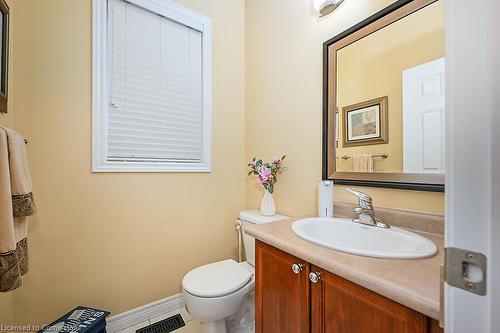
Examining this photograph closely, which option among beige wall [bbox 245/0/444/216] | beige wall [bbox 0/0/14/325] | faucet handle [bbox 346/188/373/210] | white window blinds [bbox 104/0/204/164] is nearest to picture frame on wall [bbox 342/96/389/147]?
beige wall [bbox 245/0/444/216]

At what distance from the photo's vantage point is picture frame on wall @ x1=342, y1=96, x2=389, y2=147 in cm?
112

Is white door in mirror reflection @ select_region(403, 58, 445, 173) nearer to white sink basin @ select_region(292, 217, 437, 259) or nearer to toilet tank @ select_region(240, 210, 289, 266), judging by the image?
white sink basin @ select_region(292, 217, 437, 259)

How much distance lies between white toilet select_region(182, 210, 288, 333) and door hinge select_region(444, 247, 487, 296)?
3.65ft

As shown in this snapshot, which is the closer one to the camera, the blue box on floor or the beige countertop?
the beige countertop

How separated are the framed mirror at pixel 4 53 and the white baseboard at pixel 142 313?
1.38 m

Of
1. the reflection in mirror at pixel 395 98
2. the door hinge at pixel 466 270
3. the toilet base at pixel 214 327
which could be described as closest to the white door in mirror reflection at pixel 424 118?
the reflection in mirror at pixel 395 98

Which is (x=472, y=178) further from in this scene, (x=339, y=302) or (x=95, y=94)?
(x=95, y=94)

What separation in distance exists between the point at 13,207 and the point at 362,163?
1.60m

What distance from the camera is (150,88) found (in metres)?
1.62

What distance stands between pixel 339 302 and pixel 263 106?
1.46 meters

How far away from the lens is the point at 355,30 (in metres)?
1.20

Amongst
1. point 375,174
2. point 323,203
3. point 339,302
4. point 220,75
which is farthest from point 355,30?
point 339,302

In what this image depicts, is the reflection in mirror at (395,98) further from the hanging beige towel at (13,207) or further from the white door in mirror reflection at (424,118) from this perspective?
the hanging beige towel at (13,207)

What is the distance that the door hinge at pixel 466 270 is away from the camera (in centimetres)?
31
